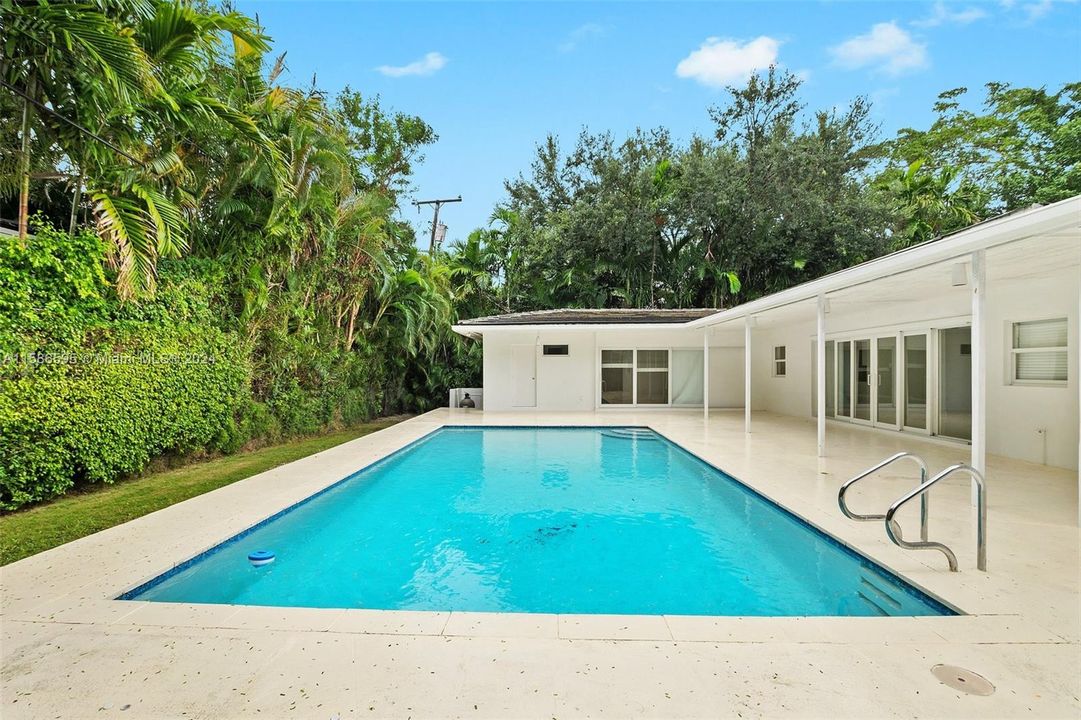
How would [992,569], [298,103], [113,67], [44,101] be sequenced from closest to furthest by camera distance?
[992,569] → [113,67] → [44,101] → [298,103]

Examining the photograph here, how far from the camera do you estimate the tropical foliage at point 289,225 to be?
17.7 feet

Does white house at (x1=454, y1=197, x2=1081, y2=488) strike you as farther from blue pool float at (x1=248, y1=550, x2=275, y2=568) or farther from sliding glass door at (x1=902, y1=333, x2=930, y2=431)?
blue pool float at (x1=248, y1=550, x2=275, y2=568)

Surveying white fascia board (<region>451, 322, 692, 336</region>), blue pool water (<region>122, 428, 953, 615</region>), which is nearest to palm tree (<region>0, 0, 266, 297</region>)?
blue pool water (<region>122, 428, 953, 615</region>)

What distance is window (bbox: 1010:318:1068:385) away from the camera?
266 inches

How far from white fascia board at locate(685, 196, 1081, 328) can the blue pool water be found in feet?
9.55

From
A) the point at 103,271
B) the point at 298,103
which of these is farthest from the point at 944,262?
the point at 298,103

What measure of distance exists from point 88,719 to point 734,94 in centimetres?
2518

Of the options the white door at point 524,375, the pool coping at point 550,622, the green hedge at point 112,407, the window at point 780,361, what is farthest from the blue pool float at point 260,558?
the window at point 780,361

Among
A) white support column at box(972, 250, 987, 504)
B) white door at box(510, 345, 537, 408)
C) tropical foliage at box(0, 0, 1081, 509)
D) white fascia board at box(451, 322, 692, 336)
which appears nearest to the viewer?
white support column at box(972, 250, 987, 504)

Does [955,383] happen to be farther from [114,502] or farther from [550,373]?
[114,502]

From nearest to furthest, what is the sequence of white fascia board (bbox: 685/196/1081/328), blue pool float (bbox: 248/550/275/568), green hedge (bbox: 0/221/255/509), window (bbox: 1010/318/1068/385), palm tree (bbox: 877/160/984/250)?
white fascia board (bbox: 685/196/1081/328) → blue pool float (bbox: 248/550/275/568) → green hedge (bbox: 0/221/255/509) → window (bbox: 1010/318/1068/385) → palm tree (bbox: 877/160/984/250)

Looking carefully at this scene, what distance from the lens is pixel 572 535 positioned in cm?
517

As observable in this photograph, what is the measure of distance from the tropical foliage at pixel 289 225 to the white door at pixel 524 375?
1.82m

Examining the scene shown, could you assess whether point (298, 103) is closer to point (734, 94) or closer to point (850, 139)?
point (734, 94)
